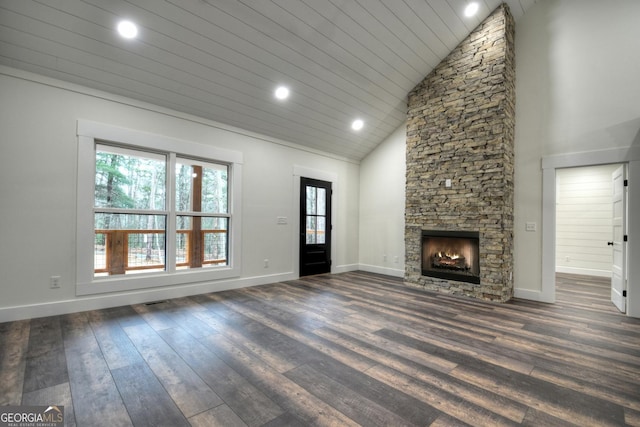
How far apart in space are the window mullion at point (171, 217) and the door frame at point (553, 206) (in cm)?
532

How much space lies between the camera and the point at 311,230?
236 inches

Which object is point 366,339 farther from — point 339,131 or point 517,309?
point 339,131

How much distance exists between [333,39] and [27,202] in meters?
3.96

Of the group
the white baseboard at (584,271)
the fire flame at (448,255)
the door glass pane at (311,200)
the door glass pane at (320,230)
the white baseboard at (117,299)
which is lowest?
the white baseboard at (584,271)

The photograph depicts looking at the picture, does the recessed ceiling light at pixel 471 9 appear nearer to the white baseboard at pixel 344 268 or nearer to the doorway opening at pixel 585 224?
the doorway opening at pixel 585 224

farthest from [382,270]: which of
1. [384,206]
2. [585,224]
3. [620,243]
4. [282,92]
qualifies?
[585,224]

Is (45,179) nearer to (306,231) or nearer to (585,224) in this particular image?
(306,231)

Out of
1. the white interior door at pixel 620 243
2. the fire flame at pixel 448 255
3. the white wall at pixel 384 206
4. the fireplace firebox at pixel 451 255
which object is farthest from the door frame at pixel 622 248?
the white wall at pixel 384 206

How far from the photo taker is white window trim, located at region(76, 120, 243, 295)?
11.3 ft

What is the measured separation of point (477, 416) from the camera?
1670 millimetres

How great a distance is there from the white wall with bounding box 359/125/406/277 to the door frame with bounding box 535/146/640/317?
2313 millimetres

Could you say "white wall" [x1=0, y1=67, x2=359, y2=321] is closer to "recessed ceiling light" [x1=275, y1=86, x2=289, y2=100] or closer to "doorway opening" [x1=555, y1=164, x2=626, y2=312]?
"recessed ceiling light" [x1=275, y1=86, x2=289, y2=100]

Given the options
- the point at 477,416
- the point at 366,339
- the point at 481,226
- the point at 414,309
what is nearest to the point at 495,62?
the point at 481,226

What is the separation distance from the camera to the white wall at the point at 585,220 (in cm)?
632
